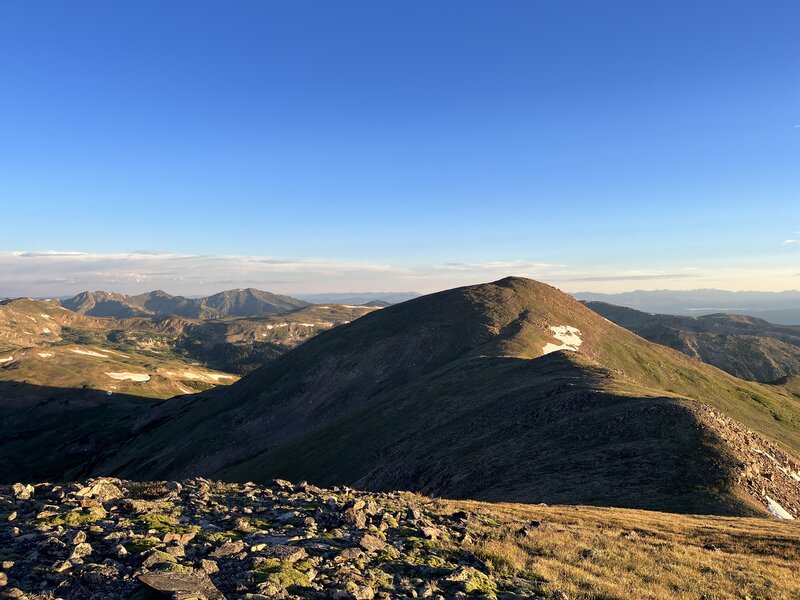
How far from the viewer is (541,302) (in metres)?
153

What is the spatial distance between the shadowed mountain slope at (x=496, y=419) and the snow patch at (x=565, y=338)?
0.61m

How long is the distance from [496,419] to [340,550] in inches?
1657

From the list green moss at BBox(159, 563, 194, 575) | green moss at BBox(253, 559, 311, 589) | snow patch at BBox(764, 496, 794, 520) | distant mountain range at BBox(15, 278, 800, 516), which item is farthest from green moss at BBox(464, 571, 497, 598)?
snow patch at BBox(764, 496, 794, 520)

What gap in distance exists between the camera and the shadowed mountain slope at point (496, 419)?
38.1 m

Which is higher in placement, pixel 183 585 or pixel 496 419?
pixel 183 585

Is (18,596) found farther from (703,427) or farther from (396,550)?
(703,427)

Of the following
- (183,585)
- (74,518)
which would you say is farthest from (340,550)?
(74,518)

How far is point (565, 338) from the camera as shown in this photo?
12719cm

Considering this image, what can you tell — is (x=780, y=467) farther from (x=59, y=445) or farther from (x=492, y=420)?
(x=59, y=445)

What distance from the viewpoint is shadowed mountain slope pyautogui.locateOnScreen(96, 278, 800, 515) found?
38062 mm

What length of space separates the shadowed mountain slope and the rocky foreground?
21.0m

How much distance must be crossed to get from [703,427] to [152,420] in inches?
6621

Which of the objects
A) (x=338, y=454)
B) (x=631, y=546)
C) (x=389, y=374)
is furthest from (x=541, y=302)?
(x=631, y=546)

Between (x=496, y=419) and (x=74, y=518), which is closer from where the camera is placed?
(x=74, y=518)
